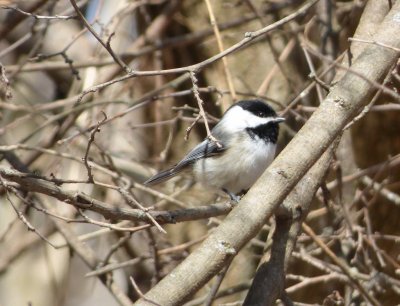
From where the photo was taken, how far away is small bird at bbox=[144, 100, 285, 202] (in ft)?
13.2

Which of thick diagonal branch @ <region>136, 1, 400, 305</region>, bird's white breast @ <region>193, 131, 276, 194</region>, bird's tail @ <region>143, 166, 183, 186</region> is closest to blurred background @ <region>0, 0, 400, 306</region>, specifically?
bird's tail @ <region>143, 166, 183, 186</region>

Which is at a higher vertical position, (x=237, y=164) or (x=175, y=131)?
(x=175, y=131)

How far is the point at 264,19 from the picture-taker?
4711 mm

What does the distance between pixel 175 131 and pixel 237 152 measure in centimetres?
122

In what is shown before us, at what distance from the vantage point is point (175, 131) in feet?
17.1

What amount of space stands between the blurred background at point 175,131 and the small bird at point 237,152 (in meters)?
0.16

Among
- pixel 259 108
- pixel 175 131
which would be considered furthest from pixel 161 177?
pixel 175 131

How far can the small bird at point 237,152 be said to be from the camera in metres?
4.02

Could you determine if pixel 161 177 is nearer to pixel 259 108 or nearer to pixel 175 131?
pixel 259 108

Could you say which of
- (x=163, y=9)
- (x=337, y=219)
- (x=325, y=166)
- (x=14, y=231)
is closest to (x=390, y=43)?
(x=325, y=166)

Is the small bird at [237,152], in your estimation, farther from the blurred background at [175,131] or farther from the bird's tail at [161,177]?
the blurred background at [175,131]

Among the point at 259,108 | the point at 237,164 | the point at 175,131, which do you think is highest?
the point at 175,131

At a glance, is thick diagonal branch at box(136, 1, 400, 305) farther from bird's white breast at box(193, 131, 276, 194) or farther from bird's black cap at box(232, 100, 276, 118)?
bird's white breast at box(193, 131, 276, 194)

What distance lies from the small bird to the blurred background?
0.16 meters
